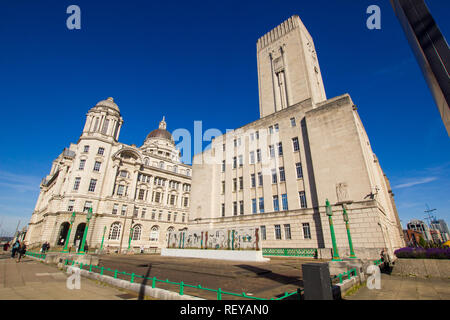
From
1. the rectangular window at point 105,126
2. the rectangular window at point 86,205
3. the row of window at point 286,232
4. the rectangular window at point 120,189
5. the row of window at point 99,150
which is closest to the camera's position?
the row of window at point 286,232

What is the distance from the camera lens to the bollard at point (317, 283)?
4785mm

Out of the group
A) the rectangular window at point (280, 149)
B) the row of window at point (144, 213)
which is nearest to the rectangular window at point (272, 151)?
the rectangular window at point (280, 149)

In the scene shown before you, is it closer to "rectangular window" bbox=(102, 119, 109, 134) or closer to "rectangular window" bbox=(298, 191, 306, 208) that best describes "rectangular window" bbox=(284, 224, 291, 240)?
"rectangular window" bbox=(298, 191, 306, 208)

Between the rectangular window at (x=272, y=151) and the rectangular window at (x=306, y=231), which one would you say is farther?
the rectangular window at (x=272, y=151)

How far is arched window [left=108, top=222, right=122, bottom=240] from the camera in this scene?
150ft

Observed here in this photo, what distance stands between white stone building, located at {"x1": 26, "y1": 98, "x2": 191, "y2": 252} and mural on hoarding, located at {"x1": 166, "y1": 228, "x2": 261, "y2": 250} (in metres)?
21.9

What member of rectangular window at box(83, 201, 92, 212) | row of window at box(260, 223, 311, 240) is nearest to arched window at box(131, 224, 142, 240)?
rectangular window at box(83, 201, 92, 212)

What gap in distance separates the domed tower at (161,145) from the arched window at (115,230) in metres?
28.5

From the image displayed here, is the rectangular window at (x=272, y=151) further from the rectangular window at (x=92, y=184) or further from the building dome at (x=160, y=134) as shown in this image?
the building dome at (x=160, y=134)

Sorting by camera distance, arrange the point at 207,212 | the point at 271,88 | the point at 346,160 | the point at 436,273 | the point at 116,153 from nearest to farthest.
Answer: the point at 436,273 < the point at 346,160 < the point at 207,212 < the point at 271,88 < the point at 116,153

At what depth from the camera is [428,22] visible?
4664 mm
